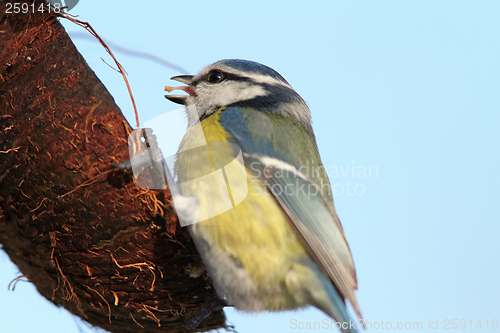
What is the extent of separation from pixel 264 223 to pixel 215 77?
126 cm

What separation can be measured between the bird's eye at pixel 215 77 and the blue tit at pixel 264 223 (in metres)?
0.49

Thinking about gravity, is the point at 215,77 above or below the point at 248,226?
above

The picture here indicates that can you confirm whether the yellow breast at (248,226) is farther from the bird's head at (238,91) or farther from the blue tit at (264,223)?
the bird's head at (238,91)

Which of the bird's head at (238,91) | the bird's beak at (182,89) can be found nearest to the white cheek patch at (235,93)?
the bird's head at (238,91)

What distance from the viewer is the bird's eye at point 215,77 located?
2781 millimetres

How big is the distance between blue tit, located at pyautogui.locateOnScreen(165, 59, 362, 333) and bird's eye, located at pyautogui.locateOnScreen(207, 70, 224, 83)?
1.62 ft

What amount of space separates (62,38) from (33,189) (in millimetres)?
821

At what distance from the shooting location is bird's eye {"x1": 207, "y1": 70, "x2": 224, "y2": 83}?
278 centimetres

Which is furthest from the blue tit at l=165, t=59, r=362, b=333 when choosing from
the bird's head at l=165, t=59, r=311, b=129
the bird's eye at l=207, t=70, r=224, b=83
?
the bird's eye at l=207, t=70, r=224, b=83

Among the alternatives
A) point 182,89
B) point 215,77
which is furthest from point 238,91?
point 182,89

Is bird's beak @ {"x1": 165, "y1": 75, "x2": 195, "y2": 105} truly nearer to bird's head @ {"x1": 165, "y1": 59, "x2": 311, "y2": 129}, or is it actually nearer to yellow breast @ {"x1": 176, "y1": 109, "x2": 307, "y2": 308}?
bird's head @ {"x1": 165, "y1": 59, "x2": 311, "y2": 129}

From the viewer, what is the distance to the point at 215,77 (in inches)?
110

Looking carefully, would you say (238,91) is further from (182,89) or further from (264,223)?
(264,223)

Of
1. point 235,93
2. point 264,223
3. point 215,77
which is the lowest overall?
point 264,223
